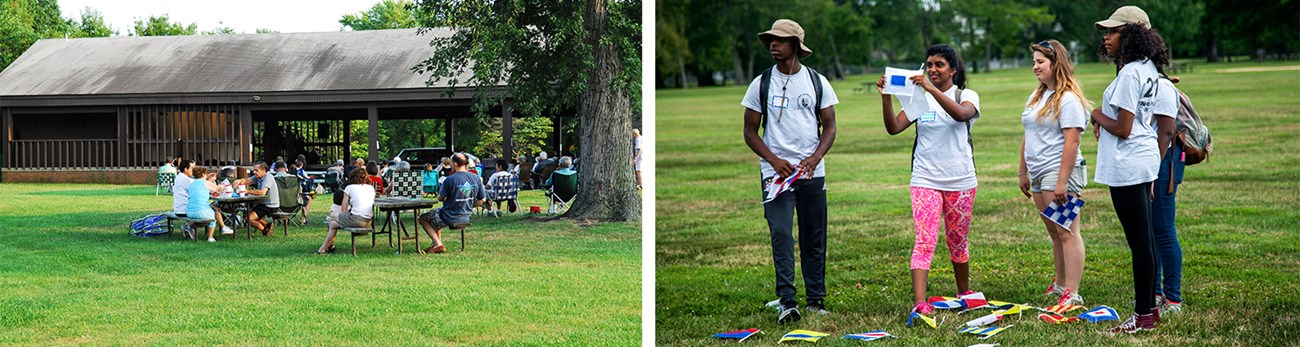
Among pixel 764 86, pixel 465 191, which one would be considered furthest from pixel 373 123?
pixel 764 86

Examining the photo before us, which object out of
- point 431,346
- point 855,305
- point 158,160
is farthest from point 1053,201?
point 158,160

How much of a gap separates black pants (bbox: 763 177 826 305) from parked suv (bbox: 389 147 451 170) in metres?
2.79

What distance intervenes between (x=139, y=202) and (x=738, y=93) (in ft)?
124

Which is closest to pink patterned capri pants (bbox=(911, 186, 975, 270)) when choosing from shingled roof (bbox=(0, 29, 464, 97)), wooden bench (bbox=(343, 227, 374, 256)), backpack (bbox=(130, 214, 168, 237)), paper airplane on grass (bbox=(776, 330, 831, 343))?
paper airplane on grass (bbox=(776, 330, 831, 343))

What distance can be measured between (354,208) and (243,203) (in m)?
0.67

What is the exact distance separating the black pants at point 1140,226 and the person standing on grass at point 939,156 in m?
0.62

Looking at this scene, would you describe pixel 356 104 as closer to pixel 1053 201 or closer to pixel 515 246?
pixel 515 246

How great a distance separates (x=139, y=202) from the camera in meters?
7.47

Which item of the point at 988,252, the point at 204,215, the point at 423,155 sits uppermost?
the point at 423,155

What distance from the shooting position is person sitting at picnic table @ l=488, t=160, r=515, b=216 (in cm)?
702

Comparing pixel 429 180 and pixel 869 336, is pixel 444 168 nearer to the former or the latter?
pixel 429 180

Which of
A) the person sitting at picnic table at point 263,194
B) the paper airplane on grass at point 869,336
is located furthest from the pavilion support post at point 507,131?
the paper airplane on grass at point 869,336

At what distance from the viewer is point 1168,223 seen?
5.07m

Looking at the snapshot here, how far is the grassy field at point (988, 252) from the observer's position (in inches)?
204
